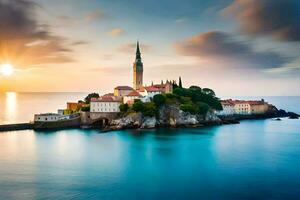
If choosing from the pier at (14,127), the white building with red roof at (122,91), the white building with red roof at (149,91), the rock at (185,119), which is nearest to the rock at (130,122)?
the rock at (185,119)

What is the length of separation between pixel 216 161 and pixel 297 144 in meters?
14.6

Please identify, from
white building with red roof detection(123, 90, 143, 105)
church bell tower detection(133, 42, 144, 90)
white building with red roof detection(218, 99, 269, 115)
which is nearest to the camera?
white building with red roof detection(123, 90, 143, 105)

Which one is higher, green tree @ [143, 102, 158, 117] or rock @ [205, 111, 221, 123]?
green tree @ [143, 102, 158, 117]

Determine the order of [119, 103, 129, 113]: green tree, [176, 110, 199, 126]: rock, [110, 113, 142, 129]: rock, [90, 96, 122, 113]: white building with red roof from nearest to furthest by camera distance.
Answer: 1. [110, 113, 142, 129]: rock
2. [176, 110, 199, 126]: rock
3. [119, 103, 129, 113]: green tree
4. [90, 96, 122, 113]: white building with red roof

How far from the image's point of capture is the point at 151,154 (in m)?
29.6

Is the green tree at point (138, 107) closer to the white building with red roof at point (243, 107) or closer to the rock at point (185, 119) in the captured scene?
the rock at point (185, 119)

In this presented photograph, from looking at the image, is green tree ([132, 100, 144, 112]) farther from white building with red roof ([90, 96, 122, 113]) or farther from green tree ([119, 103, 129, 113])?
white building with red roof ([90, 96, 122, 113])

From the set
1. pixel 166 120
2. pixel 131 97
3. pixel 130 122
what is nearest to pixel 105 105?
pixel 131 97

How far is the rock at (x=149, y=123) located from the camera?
4777 centimetres

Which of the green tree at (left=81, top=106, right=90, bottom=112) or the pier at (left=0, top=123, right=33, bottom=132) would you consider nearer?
the pier at (left=0, top=123, right=33, bottom=132)

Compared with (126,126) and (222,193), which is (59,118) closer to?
(126,126)

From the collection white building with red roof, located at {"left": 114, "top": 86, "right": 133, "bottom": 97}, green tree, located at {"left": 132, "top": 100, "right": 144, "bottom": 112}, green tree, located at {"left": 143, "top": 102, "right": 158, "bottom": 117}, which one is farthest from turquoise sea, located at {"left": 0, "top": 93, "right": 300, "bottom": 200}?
white building with red roof, located at {"left": 114, "top": 86, "right": 133, "bottom": 97}

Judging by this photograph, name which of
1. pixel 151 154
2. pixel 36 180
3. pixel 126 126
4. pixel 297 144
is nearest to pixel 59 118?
pixel 126 126

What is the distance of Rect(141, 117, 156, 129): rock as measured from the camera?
47.8m
